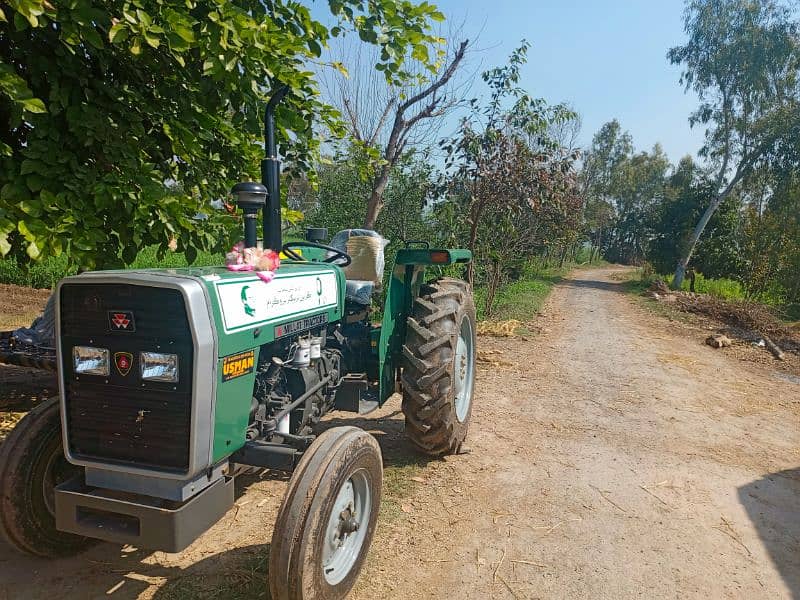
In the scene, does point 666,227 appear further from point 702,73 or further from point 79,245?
point 79,245

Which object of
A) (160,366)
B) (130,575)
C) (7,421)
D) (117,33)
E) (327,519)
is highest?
(117,33)

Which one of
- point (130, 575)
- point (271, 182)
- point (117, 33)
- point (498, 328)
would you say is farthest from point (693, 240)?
point (130, 575)

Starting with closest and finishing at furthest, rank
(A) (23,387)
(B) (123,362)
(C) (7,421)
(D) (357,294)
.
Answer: (B) (123,362), (D) (357,294), (C) (7,421), (A) (23,387)

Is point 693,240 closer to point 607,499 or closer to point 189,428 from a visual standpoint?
point 607,499

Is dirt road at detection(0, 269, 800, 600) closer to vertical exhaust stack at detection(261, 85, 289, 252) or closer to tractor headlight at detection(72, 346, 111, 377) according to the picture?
tractor headlight at detection(72, 346, 111, 377)

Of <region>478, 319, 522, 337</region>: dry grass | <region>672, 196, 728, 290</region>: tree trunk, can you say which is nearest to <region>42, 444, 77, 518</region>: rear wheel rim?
<region>478, 319, 522, 337</region>: dry grass

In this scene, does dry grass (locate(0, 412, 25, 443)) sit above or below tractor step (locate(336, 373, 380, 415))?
below

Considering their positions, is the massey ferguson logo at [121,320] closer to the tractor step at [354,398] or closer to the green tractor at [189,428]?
the green tractor at [189,428]

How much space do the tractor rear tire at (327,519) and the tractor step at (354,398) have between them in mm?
996

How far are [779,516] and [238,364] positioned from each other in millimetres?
3492

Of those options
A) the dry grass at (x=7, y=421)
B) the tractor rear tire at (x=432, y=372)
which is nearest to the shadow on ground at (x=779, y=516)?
the tractor rear tire at (x=432, y=372)

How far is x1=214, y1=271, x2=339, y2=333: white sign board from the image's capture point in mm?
2248

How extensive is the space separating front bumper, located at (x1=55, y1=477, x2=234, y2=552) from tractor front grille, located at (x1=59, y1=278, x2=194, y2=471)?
0.14 meters

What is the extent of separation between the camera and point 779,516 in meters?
3.46
